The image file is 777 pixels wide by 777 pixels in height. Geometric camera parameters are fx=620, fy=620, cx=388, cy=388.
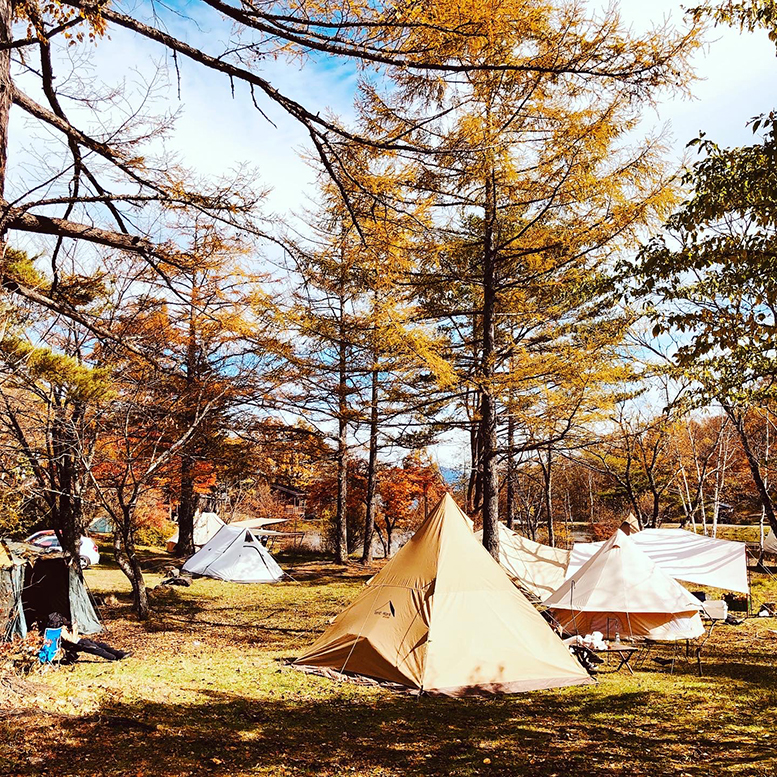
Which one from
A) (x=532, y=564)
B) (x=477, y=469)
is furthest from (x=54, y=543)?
(x=477, y=469)

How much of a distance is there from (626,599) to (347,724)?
6290 millimetres

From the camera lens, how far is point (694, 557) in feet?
47.8

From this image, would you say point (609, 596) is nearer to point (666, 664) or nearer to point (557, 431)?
point (666, 664)

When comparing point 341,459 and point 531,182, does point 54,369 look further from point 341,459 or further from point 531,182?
point 341,459

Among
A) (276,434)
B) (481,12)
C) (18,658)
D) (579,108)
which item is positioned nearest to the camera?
(481,12)

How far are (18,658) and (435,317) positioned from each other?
35.4ft

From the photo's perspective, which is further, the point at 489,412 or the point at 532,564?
the point at 532,564

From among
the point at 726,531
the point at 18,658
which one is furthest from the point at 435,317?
the point at 726,531

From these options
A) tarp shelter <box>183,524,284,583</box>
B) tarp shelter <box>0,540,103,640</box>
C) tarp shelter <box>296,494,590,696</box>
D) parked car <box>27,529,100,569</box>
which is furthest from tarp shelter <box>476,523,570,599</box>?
parked car <box>27,529,100,569</box>

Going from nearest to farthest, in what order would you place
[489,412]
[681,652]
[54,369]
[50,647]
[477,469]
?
1. [50,647]
2. [54,369]
3. [681,652]
4. [477,469]
5. [489,412]

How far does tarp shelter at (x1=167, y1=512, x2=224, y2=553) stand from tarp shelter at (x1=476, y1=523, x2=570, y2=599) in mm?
17201

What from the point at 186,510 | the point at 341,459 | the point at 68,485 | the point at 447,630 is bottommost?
the point at 447,630

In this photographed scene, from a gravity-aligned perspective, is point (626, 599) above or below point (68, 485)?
below

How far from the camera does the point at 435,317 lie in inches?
594
